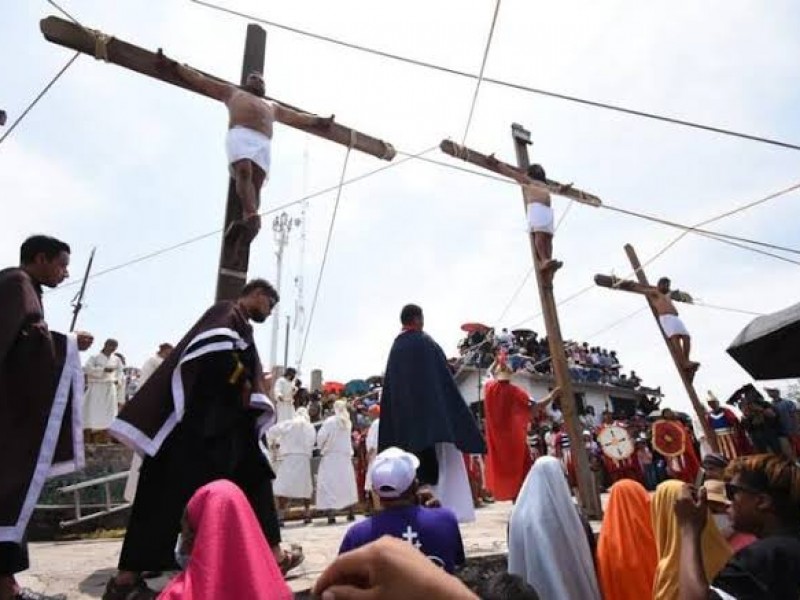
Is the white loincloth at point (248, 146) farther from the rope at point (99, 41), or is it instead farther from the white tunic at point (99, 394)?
the white tunic at point (99, 394)

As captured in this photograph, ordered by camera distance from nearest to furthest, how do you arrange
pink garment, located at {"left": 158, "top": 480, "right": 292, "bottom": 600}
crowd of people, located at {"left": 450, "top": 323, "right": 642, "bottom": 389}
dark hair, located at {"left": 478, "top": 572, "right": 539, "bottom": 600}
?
dark hair, located at {"left": 478, "top": 572, "right": 539, "bottom": 600}
pink garment, located at {"left": 158, "top": 480, "right": 292, "bottom": 600}
crowd of people, located at {"left": 450, "top": 323, "right": 642, "bottom": 389}

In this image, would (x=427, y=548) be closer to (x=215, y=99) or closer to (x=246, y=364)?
(x=246, y=364)

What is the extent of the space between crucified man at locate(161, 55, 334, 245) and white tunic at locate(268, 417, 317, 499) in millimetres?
5327

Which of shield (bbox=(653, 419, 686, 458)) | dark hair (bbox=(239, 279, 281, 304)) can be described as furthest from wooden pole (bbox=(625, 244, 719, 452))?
dark hair (bbox=(239, 279, 281, 304))

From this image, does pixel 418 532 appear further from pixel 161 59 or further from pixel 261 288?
→ pixel 161 59

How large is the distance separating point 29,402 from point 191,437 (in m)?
0.80

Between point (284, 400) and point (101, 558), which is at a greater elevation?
point (284, 400)

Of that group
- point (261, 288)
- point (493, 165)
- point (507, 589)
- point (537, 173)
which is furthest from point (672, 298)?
point (507, 589)

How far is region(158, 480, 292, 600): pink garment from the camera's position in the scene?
198 centimetres

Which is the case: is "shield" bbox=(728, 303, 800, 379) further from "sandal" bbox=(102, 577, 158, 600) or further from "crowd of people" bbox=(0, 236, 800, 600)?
"sandal" bbox=(102, 577, 158, 600)

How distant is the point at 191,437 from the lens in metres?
3.24

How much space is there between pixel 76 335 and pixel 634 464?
14.0 metres

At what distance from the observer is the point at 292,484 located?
970 centimetres

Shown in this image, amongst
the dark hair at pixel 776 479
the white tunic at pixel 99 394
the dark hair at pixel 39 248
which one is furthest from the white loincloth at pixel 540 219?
the white tunic at pixel 99 394
